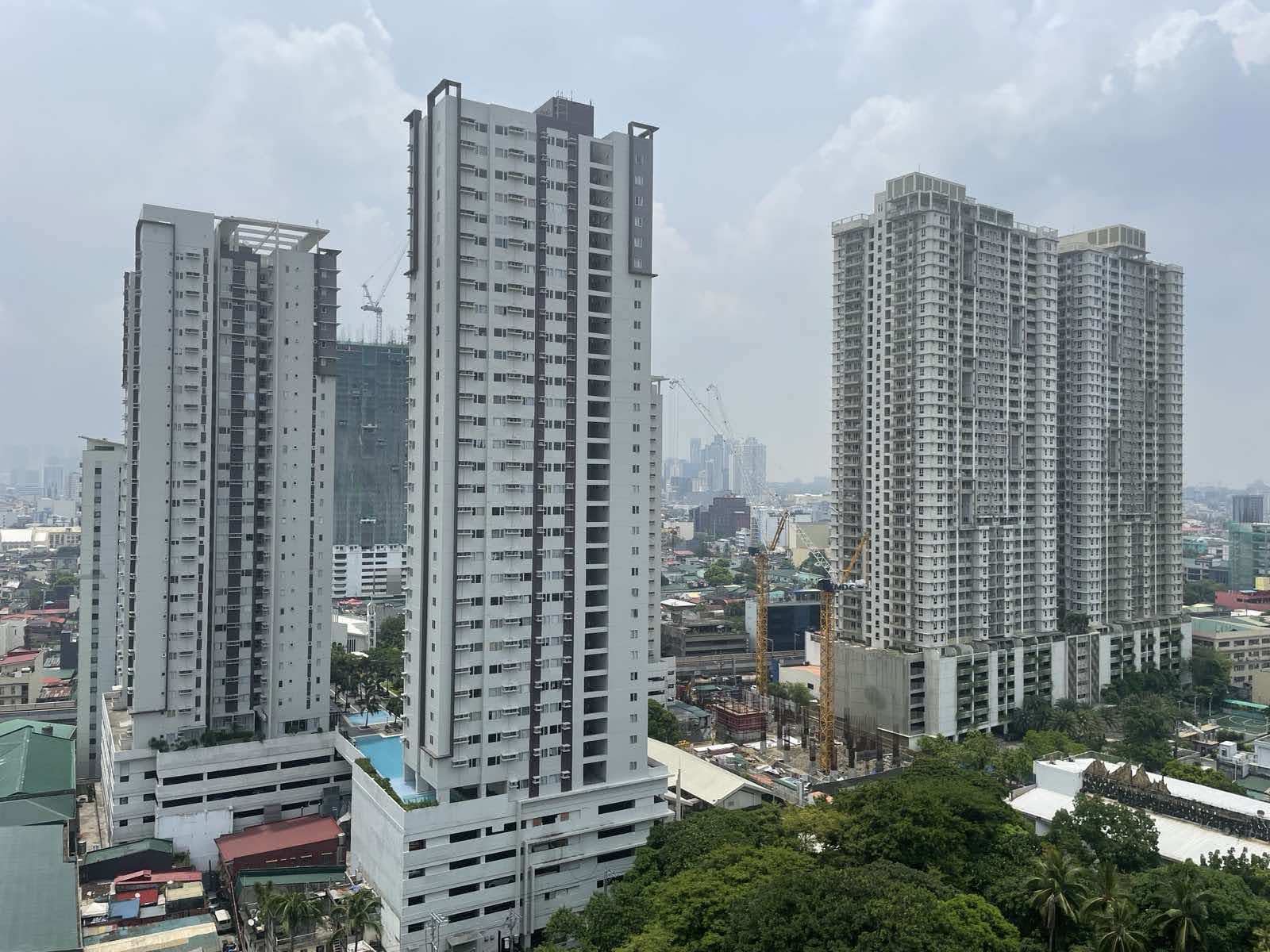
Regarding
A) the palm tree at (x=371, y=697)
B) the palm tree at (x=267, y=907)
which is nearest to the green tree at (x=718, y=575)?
the palm tree at (x=371, y=697)

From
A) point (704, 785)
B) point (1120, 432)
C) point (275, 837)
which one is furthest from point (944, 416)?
point (275, 837)

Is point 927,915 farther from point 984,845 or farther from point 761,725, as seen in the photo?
point 761,725

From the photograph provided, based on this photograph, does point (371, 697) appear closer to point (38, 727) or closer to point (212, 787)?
point (212, 787)

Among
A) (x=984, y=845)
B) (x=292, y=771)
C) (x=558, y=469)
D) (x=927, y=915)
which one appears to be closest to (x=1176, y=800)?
(x=984, y=845)

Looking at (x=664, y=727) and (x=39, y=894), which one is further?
(x=664, y=727)

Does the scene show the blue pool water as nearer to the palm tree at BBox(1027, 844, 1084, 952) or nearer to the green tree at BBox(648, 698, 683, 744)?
the green tree at BBox(648, 698, 683, 744)
